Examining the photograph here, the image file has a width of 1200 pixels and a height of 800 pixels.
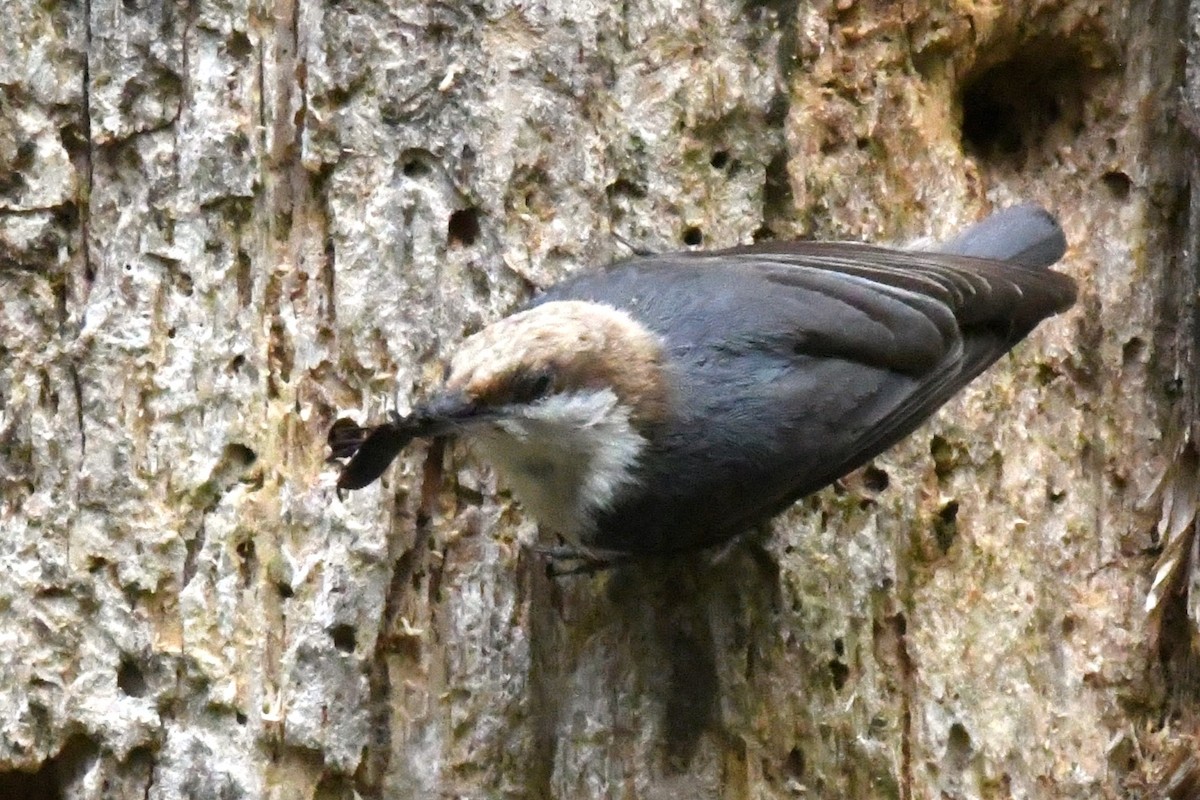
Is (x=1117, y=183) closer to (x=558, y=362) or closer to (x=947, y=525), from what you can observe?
(x=947, y=525)

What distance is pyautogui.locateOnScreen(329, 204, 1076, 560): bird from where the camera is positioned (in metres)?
2.48

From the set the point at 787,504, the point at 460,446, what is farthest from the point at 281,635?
the point at 787,504

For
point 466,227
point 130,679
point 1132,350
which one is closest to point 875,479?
point 1132,350

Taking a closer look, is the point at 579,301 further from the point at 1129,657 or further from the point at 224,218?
the point at 1129,657

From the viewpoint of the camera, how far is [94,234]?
2.63 meters

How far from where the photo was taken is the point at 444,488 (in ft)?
8.39

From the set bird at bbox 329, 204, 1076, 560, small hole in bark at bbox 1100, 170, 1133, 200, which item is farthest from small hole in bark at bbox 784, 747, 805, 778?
small hole in bark at bbox 1100, 170, 1133, 200

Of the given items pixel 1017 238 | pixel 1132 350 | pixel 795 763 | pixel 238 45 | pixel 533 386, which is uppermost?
pixel 238 45

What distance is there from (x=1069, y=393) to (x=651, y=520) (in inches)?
34.5

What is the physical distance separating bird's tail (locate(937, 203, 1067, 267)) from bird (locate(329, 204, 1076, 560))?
0.03 meters

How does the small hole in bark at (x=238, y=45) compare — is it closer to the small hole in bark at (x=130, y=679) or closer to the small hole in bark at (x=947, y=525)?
the small hole in bark at (x=130, y=679)

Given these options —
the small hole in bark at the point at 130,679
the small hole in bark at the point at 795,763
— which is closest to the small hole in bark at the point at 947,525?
the small hole in bark at the point at 795,763

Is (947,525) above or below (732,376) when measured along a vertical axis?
below

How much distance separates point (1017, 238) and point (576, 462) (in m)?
0.86
